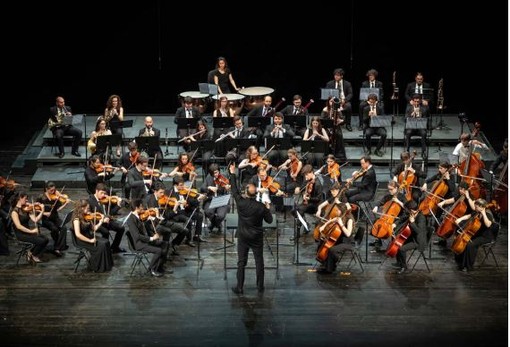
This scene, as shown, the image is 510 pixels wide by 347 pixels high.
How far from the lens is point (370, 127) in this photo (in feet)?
54.4

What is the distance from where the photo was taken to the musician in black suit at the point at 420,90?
16859mm

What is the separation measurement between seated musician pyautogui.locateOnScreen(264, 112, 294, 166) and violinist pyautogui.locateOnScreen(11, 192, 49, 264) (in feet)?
13.3

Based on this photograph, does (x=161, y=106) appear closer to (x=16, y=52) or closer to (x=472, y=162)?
(x=16, y=52)

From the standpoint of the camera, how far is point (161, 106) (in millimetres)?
19109

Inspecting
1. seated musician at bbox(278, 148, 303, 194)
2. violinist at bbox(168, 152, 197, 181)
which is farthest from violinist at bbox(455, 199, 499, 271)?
violinist at bbox(168, 152, 197, 181)

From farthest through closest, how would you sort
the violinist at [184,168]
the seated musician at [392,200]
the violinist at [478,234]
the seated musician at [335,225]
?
the violinist at [184,168]
the seated musician at [392,200]
the violinist at [478,234]
the seated musician at [335,225]

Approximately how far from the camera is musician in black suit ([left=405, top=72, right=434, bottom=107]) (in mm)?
16859

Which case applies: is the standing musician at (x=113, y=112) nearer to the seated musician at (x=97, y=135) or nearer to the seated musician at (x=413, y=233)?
the seated musician at (x=97, y=135)

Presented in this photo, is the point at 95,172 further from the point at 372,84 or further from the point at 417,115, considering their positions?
the point at 417,115

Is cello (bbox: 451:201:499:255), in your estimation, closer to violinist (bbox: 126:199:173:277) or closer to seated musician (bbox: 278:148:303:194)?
seated musician (bbox: 278:148:303:194)

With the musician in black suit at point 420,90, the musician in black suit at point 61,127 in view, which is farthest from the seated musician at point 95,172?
the musician in black suit at point 420,90

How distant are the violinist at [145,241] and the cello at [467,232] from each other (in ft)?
12.2

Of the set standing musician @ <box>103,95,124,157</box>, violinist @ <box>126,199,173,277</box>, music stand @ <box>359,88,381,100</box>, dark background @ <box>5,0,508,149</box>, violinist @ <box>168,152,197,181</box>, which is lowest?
violinist @ <box>126,199,173,277</box>

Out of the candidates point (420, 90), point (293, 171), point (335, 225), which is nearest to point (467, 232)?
point (335, 225)
